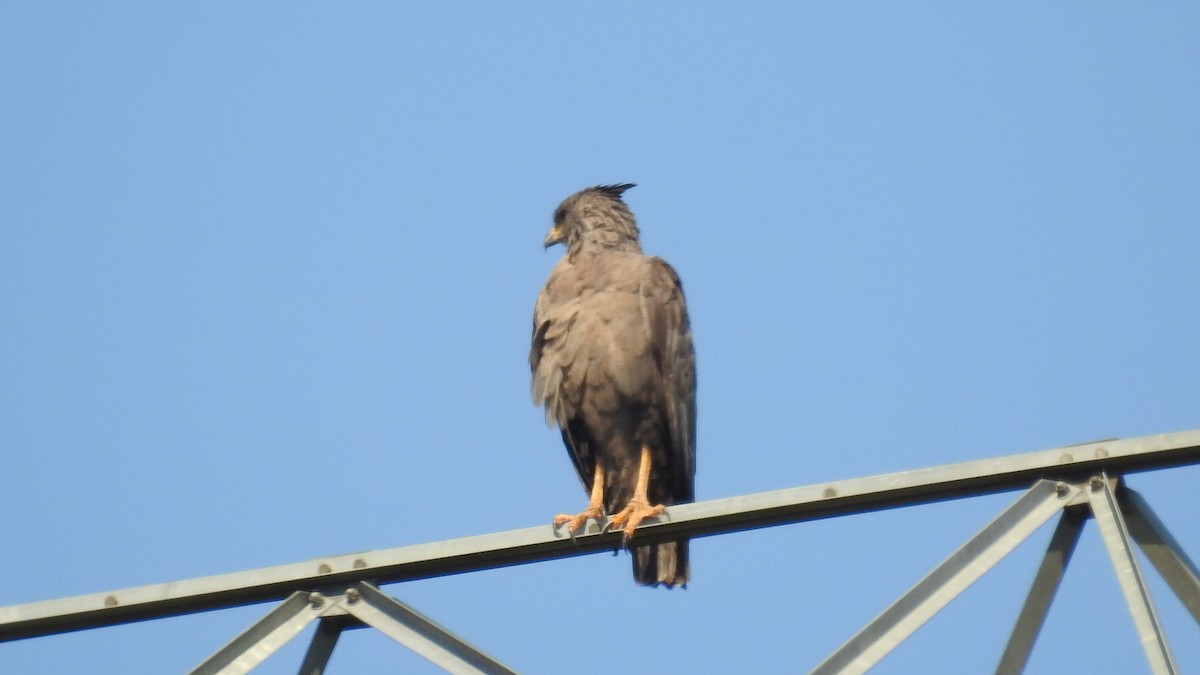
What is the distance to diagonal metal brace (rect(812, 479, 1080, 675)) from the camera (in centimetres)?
481

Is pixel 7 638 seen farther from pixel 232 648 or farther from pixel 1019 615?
pixel 1019 615

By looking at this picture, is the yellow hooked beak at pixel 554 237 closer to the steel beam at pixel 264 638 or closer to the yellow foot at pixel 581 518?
the yellow foot at pixel 581 518

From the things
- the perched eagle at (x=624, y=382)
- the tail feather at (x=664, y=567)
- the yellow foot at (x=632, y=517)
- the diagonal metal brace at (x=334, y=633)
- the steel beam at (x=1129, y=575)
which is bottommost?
the steel beam at (x=1129, y=575)

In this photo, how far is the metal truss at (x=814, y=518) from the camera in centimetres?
484

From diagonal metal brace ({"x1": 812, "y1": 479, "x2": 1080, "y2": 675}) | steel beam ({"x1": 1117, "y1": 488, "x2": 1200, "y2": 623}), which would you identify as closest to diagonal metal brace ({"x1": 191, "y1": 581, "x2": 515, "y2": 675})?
diagonal metal brace ({"x1": 812, "y1": 479, "x2": 1080, "y2": 675})

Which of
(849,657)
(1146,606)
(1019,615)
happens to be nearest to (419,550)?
(849,657)

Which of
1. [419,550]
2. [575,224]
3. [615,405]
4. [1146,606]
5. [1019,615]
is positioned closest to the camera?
[1146,606]

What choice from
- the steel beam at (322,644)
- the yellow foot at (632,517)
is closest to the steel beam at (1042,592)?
the yellow foot at (632,517)

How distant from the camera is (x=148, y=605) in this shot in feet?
17.6

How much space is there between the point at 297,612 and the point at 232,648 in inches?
9.5

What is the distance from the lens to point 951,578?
495 centimetres

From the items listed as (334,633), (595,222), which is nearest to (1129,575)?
(334,633)

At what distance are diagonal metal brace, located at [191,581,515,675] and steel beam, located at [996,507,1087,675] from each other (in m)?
1.60

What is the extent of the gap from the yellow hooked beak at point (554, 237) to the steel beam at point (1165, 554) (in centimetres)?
572
